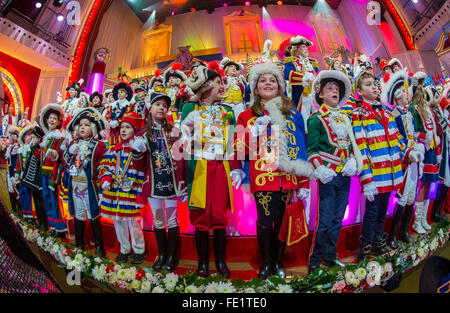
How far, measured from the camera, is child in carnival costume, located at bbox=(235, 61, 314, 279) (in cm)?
162

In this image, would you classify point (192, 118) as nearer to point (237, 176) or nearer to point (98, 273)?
point (237, 176)

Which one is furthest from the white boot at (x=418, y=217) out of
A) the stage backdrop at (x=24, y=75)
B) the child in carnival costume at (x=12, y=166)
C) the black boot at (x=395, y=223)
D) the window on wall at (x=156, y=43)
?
the stage backdrop at (x=24, y=75)

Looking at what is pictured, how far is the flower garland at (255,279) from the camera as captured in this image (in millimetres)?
1573

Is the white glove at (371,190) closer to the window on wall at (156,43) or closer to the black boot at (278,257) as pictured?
the black boot at (278,257)

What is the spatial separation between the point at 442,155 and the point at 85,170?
4670 millimetres

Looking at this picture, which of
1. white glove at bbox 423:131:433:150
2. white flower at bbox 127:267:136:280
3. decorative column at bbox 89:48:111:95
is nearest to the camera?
white flower at bbox 127:267:136:280

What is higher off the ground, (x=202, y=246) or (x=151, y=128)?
(x=151, y=128)

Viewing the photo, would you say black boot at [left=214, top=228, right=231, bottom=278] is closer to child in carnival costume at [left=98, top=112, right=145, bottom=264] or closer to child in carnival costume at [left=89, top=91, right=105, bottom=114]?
child in carnival costume at [left=98, top=112, right=145, bottom=264]

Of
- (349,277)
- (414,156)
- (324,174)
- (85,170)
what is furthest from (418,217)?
(85,170)

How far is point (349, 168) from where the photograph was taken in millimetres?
1757

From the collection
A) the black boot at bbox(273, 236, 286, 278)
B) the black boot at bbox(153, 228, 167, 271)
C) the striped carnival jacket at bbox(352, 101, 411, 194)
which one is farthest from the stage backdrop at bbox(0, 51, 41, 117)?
the striped carnival jacket at bbox(352, 101, 411, 194)

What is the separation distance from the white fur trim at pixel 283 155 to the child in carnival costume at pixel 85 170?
6.28 ft

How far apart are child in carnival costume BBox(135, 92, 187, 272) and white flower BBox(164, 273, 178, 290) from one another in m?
0.22
